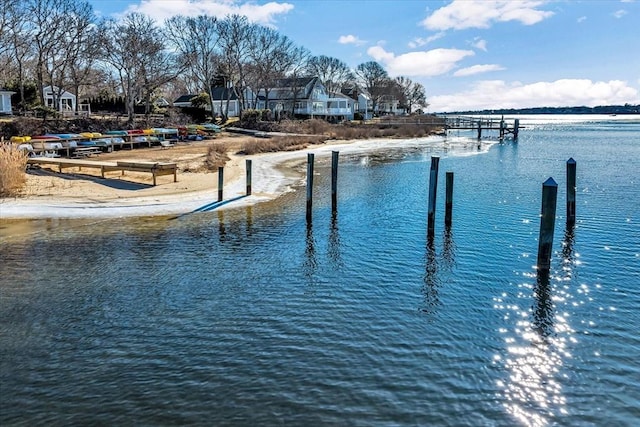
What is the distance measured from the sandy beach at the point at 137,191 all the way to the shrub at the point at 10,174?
1.44ft

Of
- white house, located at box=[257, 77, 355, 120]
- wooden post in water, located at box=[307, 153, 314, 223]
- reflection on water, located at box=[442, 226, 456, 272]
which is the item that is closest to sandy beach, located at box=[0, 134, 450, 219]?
wooden post in water, located at box=[307, 153, 314, 223]

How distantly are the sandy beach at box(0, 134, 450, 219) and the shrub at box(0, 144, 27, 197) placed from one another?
44 cm

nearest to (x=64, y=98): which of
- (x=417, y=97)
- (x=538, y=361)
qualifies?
(x=538, y=361)

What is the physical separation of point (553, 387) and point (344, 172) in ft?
88.2

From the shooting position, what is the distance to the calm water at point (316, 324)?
23.0 ft

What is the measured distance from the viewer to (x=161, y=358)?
8.23m

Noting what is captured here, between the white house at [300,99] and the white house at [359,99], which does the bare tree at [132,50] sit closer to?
the white house at [300,99]

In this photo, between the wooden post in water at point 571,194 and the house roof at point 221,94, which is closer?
the wooden post in water at point 571,194

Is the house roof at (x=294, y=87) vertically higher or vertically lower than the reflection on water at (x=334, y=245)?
higher

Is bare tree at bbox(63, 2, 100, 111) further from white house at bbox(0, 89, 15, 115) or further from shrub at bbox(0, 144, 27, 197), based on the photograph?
shrub at bbox(0, 144, 27, 197)

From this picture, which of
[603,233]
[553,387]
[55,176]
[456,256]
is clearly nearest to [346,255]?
[456,256]

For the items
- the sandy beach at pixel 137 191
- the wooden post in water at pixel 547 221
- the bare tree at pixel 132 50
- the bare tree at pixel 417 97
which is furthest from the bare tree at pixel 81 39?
the bare tree at pixel 417 97

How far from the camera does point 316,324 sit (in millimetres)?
9641

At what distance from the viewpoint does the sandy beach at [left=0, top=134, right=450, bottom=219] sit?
61.1ft
